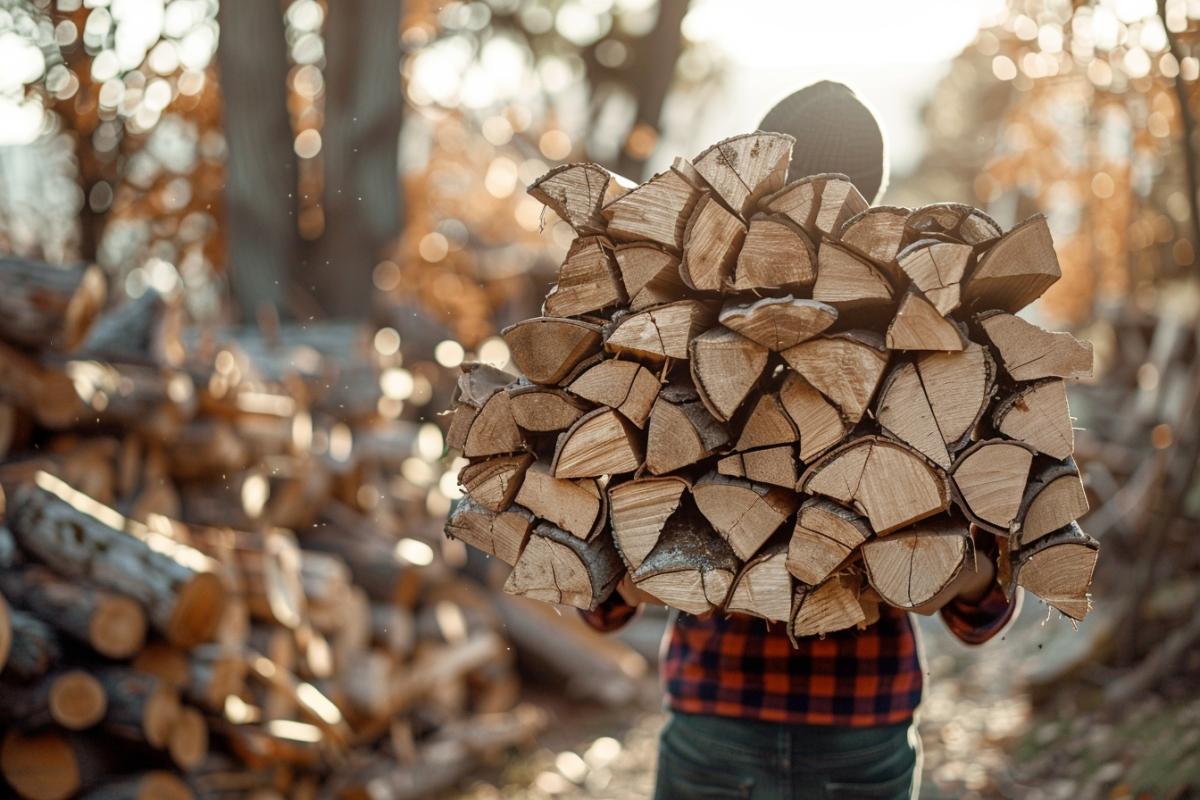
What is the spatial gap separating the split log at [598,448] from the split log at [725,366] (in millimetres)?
159

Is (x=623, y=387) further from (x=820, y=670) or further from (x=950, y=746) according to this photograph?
(x=950, y=746)

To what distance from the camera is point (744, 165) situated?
165 cm

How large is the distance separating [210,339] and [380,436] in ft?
3.85

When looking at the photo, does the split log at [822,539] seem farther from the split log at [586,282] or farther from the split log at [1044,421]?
the split log at [586,282]

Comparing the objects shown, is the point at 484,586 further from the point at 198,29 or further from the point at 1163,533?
the point at 198,29

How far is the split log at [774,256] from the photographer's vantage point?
1619mm

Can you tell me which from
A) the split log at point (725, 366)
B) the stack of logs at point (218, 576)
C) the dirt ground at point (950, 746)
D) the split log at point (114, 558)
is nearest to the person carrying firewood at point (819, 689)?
the split log at point (725, 366)

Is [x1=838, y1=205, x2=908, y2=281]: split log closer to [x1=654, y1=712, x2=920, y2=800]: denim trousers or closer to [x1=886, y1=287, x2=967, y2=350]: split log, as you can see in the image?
[x1=886, y1=287, x2=967, y2=350]: split log

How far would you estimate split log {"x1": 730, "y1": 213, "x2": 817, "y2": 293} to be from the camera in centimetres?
162

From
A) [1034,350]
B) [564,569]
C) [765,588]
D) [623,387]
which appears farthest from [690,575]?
[1034,350]

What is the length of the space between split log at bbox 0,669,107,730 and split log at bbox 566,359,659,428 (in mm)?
1955

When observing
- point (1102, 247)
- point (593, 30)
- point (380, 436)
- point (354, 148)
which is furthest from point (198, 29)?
point (1102, 247)

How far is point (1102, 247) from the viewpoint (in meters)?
11.9

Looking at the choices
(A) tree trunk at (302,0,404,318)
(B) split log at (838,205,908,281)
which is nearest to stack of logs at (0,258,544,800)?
(A) tree trunk at (302,0,404,318)
